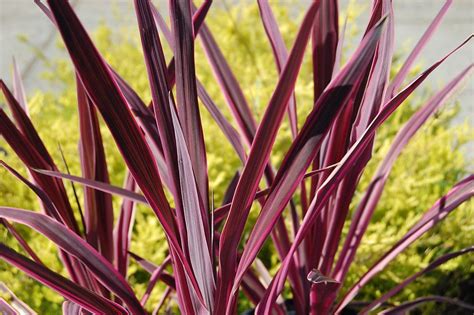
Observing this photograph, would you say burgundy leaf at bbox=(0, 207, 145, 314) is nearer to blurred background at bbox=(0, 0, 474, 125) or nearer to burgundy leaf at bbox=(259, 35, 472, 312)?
burgundy leaf at bbox=(259, 35, 472, 312)

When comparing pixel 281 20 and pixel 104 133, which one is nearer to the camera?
pixel 104 133

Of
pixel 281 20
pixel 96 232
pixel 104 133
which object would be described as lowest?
pixel 96 232

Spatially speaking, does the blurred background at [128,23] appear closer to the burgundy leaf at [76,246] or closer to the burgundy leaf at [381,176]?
the burgundy leaf at [381,176]

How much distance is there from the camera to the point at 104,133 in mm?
1548

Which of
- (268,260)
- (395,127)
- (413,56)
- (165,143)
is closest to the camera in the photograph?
(165,143)

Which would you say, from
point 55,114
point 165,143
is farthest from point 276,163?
point 165,143

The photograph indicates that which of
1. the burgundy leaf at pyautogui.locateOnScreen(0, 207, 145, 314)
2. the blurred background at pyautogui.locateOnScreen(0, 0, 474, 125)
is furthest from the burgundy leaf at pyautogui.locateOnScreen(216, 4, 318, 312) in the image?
the blurred background at pyautogui.locateOnScreen(0, 0, 474, 125)

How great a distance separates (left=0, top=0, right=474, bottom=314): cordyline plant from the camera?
65cm

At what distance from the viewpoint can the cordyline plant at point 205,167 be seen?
648 mm

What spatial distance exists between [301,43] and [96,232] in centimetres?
50

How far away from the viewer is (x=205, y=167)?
75 centimetres

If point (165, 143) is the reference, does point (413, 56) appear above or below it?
above

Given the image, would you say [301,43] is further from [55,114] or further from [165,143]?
[55,114]

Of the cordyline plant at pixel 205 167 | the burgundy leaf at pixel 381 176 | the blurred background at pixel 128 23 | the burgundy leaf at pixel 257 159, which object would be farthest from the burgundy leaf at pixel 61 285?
the blurred background at pixel 128 23
